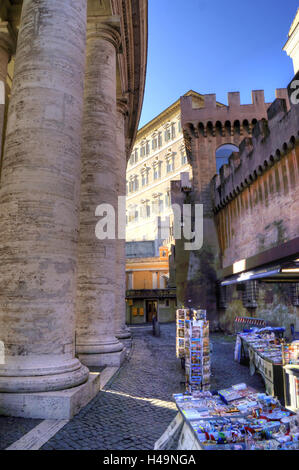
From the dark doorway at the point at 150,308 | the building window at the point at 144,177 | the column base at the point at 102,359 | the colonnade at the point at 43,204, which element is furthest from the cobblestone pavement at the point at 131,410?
the building window at the point at 144,177

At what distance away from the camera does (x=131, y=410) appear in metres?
4.45

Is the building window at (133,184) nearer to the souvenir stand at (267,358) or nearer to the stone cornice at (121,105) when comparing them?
the stone cornice at (121,105)

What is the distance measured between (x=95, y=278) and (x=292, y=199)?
→ 686cm

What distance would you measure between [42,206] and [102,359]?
418 centimetres

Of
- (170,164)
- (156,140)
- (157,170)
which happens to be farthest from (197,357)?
(156,140)

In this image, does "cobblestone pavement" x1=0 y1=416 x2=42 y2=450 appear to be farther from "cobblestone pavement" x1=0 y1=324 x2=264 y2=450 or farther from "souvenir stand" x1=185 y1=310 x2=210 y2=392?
"souvenir stand" x1=185 y1=310 x2=210 y2=392

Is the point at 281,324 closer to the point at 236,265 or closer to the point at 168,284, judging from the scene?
the point at 236,265

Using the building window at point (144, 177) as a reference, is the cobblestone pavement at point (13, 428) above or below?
below

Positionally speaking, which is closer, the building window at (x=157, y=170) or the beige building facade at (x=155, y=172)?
the beige building facade at (x=155, y=172)

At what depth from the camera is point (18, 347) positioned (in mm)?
3828

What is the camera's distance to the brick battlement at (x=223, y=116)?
19125 mm

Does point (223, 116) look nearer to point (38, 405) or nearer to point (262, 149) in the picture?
point (262, 149)

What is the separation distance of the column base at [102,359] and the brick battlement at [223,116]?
51.3 feet

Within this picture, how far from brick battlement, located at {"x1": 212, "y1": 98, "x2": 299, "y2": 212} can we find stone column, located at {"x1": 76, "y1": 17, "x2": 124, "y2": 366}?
18.5 feet
